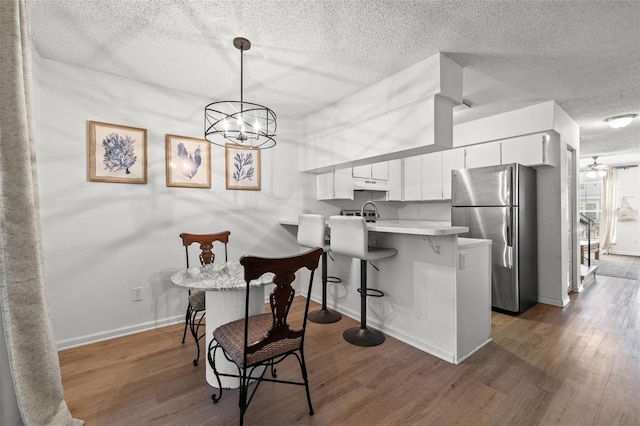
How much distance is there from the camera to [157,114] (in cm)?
298

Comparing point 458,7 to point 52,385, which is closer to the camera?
point 52,385

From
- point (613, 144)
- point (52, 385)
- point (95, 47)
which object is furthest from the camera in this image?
point (613, 144)

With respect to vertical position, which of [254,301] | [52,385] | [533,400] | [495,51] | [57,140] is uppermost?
[495,51]

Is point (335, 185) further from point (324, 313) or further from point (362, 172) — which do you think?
point (324, 313)

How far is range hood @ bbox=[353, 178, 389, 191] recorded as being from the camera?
4.38 metres

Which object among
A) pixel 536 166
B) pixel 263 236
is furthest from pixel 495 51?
pixel 263 236

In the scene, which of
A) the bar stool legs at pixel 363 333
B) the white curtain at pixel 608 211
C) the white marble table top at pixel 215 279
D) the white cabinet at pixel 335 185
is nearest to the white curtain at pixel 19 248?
the white marble table top at pixel 215 279

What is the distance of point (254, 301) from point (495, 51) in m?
2.62

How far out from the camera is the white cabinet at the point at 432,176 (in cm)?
439

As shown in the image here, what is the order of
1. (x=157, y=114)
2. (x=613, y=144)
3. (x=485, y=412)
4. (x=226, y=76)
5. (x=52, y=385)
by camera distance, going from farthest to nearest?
(x=613, y=144)
(x=157, y=114)
(x=226, y=76)
(x=485, y=412)
(x=52, y=385)

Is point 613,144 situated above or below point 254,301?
above

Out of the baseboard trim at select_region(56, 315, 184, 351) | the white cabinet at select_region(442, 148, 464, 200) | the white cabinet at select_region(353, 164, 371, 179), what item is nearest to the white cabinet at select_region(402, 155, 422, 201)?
the white cabinet at select_region(442, 148, 464, 200)

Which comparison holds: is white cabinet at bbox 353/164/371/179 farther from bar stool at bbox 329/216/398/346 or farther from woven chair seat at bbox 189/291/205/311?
woven chair seat at bbox 189/291/205/311

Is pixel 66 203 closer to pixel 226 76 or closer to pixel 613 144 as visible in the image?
pixel 226 76
